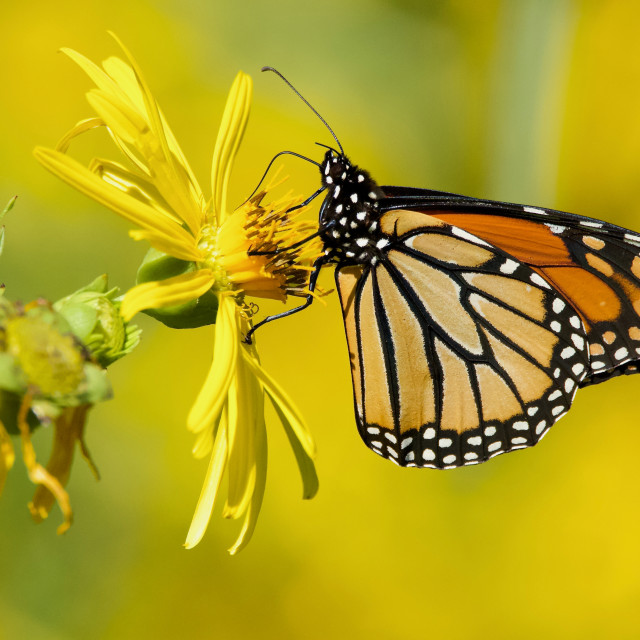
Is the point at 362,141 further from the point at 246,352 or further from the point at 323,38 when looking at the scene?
the point at 246,352

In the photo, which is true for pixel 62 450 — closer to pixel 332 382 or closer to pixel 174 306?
pixel 174 306

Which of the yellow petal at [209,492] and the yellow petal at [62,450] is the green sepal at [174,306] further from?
the yellow petal at [62,450]

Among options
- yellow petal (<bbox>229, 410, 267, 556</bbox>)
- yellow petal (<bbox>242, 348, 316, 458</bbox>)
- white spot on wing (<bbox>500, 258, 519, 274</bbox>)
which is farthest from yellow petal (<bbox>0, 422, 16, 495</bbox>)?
white spot on wing (<bbox>500, 258, 519, 274</bbox>)

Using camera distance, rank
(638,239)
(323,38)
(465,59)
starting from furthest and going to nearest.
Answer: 1. (465,59)
2. (323,38)
3. (638,239)

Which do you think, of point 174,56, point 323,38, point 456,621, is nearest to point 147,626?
point 456,621

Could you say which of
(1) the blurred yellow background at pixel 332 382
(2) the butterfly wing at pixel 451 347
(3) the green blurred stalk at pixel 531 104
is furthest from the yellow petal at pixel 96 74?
(3) the green blurred stalk at pixel 531 104

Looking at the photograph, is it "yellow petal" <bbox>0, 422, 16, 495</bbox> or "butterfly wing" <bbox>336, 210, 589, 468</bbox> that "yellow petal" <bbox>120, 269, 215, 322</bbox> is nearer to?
"yellow petal" <bbox>0, 422, 16, 495</bbox>
